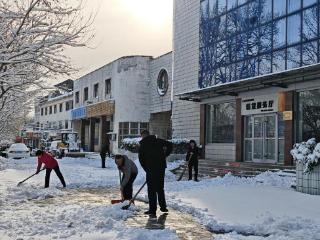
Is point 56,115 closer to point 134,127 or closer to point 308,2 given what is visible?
Answer: point 134,127

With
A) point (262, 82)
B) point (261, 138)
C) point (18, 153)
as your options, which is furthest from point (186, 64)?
point (18, 153)

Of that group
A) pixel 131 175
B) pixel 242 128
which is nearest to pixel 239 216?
pixel 131 175

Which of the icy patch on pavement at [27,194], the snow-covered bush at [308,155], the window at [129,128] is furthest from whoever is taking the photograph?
the window at [129,128]

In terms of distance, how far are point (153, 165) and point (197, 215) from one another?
1363 millimetres

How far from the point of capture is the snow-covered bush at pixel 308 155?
13.6 metres

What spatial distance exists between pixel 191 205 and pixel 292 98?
1096 cm

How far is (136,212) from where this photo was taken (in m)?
10.4

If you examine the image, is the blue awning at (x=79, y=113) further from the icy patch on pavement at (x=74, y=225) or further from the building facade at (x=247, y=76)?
the icy patch on pavement at (x=74, y=225)

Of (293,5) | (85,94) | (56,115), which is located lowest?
(56,115)

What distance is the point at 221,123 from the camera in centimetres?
2677

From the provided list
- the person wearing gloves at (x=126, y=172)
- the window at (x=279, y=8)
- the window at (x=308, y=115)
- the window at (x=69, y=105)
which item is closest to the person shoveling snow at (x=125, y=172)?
the person wearing gloves at (x=126, y=172)

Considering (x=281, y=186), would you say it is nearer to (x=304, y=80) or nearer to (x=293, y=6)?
Answer: (x=304, y=80)

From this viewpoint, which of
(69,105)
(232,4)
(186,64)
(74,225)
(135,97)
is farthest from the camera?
(69,105)

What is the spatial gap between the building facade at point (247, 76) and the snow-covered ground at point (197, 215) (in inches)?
229
